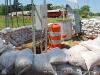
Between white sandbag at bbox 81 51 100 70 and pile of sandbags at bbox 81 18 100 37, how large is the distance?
765cm

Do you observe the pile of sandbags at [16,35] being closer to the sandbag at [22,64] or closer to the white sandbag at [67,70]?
the sandbag at [22,64]

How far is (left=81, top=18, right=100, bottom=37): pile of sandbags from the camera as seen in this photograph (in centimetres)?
1079

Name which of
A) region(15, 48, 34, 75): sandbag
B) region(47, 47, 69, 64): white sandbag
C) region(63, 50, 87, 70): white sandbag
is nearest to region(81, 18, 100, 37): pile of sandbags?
region(63, 50, 87, 70): white sandbag

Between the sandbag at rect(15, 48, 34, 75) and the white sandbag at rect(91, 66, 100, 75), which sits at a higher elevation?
the sandbag at rect(15, 48, 34, 75)

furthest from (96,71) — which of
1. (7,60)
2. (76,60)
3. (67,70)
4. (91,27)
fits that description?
(91,27)

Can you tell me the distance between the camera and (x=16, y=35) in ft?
26.0

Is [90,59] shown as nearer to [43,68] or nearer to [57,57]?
[57,57]

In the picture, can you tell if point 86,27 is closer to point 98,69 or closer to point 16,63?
point 98,69

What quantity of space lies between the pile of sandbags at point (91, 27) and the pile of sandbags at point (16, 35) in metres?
3.19

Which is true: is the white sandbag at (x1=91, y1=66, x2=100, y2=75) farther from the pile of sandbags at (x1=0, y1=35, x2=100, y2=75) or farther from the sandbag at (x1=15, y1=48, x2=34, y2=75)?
the sandbag at (x1=15, y1=48, x2=34, y2=75)

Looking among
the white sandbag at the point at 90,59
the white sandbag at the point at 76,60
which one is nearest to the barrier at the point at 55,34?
the white sandbag at the point at 90,59

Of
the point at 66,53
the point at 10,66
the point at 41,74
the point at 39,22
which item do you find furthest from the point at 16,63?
the point at 39,22

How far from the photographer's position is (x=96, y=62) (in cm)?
324

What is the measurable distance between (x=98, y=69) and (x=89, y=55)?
29 centimetres
